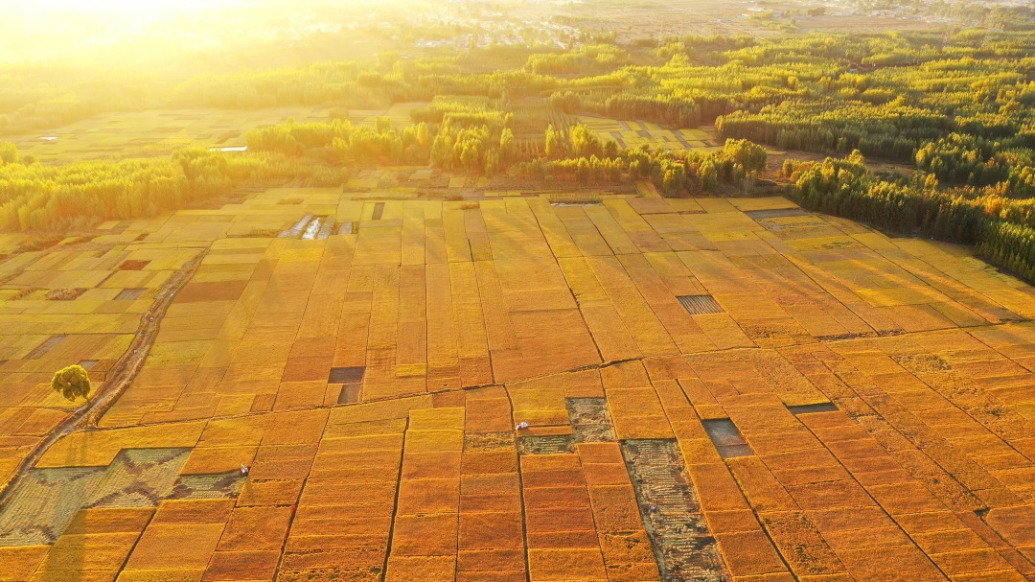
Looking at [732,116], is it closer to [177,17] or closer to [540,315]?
[540,315]

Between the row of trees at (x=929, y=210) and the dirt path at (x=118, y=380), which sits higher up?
the row of trees at (x=929, y=210)

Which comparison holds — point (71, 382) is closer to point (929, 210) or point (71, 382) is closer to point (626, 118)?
point (929, 210)

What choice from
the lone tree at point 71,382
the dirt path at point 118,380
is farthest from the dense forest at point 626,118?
the lone tree at point 71,382

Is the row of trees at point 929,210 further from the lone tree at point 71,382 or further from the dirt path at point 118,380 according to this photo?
the lone tree at point 71,382

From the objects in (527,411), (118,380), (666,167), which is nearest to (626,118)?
(666,167)

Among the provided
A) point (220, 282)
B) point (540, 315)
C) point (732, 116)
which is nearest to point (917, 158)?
point (732, 116)
